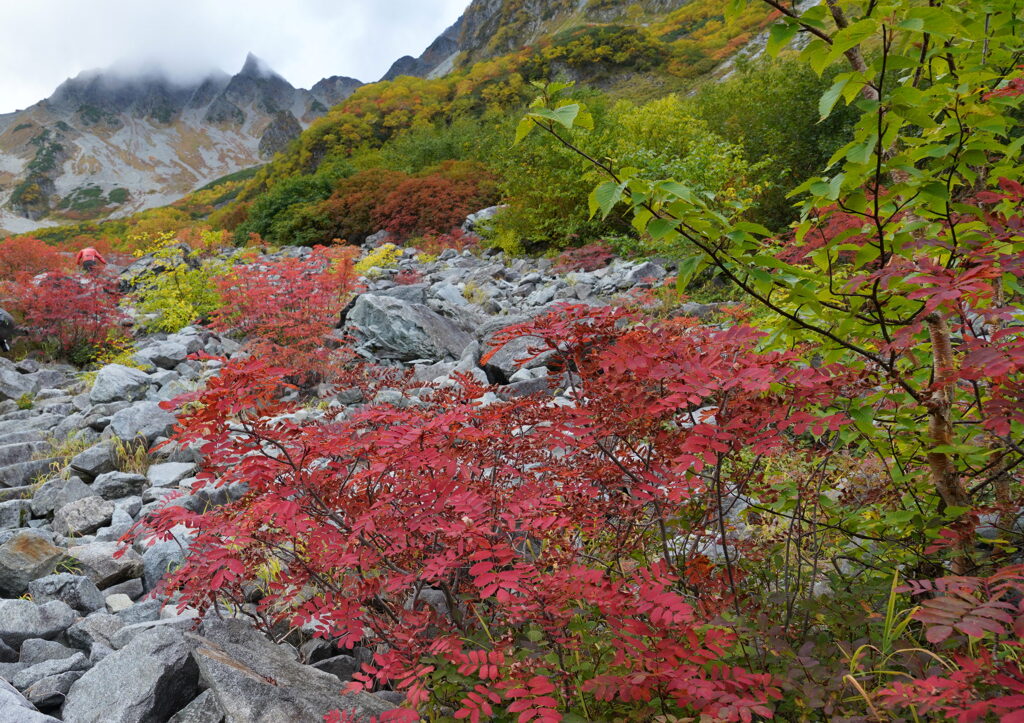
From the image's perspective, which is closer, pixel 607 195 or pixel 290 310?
pixel 607 195

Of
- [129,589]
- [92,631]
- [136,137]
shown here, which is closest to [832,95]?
[92,631]

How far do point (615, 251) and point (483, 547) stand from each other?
866 centimetres

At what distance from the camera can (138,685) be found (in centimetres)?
158

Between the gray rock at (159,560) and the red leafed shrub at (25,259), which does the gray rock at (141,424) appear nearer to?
the gray rock at (159,560)

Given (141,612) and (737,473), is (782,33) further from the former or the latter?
(141,612)

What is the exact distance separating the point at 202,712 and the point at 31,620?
116 cm

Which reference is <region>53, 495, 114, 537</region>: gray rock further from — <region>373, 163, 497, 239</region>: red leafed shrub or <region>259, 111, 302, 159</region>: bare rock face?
<region>259, 111, 302, 159</region>: bare rock face

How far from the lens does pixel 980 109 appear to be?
1222 mm

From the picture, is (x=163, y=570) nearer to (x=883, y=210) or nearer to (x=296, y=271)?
(x=883, y=210)

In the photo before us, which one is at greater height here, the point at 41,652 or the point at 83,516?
the point at 83,516

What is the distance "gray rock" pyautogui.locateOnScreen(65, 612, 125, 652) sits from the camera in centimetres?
211

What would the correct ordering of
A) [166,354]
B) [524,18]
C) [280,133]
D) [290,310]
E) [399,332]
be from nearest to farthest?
1. [399,332]
2. [290,310]
3. [166,354]
4. [524,18]
5. [280,133]

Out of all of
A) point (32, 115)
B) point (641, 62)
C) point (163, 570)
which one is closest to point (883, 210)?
point (163, 570)

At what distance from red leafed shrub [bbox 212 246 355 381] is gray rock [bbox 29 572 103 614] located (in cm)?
245
